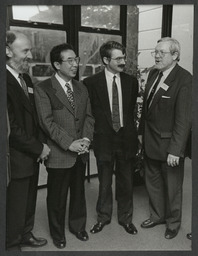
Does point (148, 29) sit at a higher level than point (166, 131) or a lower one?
higher

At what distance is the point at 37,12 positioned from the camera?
2.07 m

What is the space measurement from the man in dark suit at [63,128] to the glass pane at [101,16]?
27cm

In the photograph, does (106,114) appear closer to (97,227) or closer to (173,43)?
(173,43)

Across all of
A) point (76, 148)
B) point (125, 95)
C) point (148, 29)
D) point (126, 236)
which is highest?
point (148, 29)

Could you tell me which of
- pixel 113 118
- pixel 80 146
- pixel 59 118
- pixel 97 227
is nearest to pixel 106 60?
pixel 113 118

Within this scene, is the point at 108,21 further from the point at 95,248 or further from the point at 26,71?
the point at 95,248

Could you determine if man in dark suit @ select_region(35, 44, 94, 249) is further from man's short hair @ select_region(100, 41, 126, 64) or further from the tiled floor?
man's short hair @ select_region(100, 41, 126, 64)

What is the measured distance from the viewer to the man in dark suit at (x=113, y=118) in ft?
7.93

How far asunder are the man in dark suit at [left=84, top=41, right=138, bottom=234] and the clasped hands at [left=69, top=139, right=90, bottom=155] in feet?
0.69

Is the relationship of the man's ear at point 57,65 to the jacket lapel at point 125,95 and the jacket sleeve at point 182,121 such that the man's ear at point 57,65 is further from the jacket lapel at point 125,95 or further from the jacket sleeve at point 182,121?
the jacket sleeve at point 182,121

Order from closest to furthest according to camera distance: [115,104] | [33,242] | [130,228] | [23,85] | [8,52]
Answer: [8,52] < [23,85] < [33,242] < [115,104] < [130,228]

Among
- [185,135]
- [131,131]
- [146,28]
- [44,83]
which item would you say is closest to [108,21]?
[146,28]

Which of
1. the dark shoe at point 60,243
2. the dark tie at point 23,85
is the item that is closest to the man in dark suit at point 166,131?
the dark shoe at point 60,243

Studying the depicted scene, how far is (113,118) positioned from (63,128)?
1.41ft
